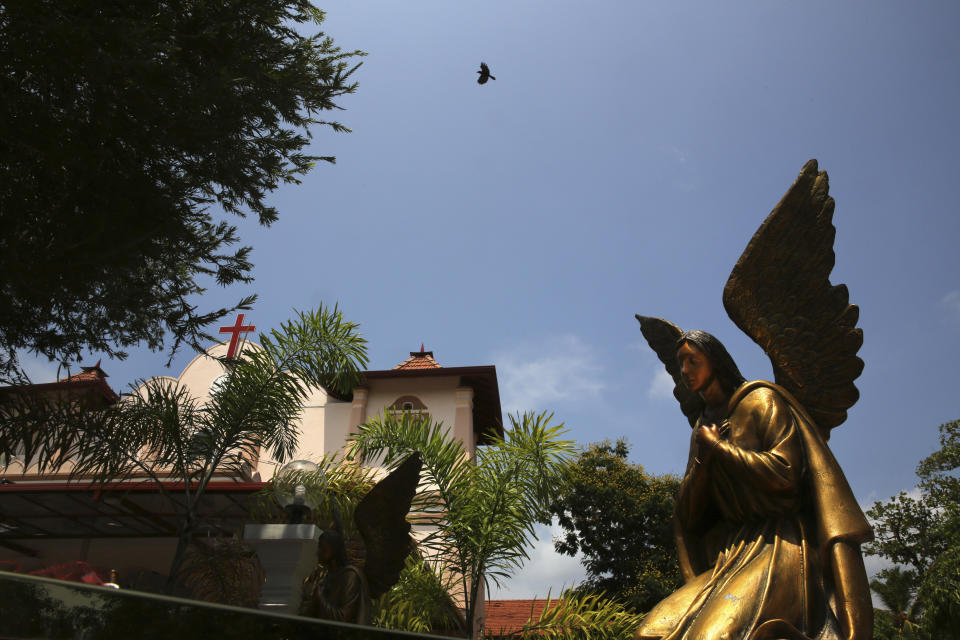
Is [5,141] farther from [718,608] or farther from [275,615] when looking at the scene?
[718,608]

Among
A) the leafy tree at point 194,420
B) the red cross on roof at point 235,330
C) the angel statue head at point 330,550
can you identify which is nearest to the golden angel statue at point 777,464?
the angel statue head at point 330,550

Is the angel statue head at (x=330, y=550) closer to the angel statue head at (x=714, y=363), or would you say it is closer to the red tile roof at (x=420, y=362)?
the angel statue head at (x=714, y=363)

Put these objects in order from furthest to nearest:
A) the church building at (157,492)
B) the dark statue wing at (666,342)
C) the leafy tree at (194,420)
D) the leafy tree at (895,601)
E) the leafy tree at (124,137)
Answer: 1. the leafy tree at (895,601)
2. the church building at (157,492)
3. the leafy tree at (194,420)
4. the leafy tree at (124,137)
5. the dark statue wing at (666,342)

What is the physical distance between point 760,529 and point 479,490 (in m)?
5.08

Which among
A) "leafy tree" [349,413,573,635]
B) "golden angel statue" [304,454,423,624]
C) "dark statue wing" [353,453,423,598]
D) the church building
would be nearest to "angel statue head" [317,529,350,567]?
"golden angel statue" [304,454,423,624]

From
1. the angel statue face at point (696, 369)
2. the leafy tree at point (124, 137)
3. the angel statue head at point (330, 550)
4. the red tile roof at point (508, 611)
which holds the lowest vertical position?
the red tile roof at point (508, 611)

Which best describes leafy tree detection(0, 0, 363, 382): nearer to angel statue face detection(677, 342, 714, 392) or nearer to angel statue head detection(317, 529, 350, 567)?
angel statue head detection(317, 529, 350, 567)

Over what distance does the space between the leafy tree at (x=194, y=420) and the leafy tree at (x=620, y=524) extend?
895 centimetres

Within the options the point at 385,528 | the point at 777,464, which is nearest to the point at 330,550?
the point at 385,528

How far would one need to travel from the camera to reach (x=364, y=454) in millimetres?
7875

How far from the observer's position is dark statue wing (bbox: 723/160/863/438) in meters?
2.75

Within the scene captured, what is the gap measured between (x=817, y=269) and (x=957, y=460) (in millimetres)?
18107

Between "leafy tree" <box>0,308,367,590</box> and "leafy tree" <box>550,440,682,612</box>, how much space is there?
8.95 meters

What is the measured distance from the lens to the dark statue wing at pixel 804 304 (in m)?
2.75
